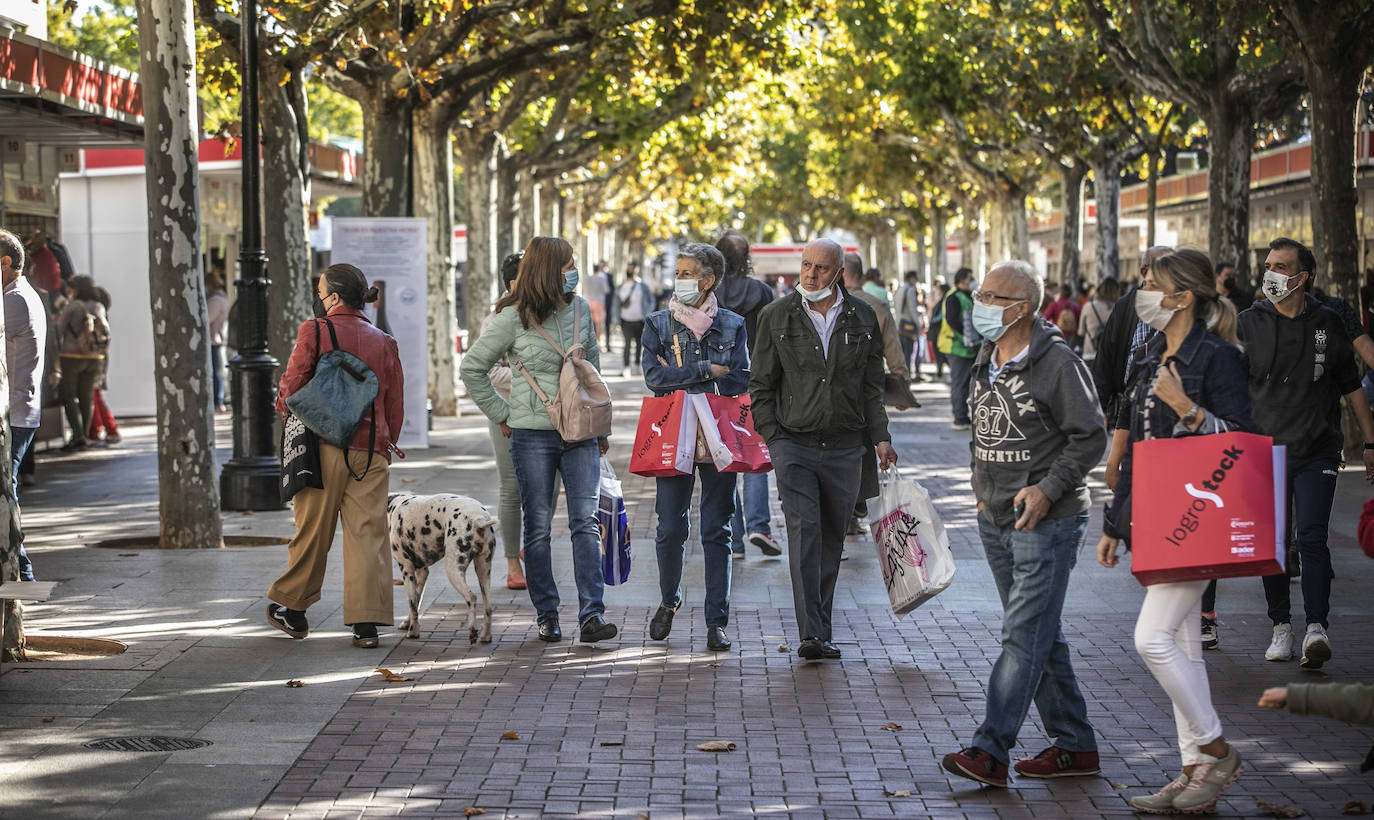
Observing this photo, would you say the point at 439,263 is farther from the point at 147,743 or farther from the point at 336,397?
the point at 147,743

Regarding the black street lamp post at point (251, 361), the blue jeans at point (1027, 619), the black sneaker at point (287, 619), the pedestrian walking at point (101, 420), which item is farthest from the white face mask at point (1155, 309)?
the pedestrian walking at point (101, 420)

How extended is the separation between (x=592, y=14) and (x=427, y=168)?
505cm

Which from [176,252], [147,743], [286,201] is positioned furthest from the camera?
[286,201]

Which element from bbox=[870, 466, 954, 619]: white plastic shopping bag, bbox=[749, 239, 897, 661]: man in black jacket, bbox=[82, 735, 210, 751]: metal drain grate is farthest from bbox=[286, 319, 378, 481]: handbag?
bbox=[870, 466, 954, 619]: white plastic shopping bag

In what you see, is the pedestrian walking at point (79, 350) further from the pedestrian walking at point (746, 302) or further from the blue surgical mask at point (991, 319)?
the blue surgical mask at point (991, 319)

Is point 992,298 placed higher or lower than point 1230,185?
lower

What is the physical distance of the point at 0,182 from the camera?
728 inches

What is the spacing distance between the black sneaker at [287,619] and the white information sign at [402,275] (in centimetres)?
887

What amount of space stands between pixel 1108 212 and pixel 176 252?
25.3 metres

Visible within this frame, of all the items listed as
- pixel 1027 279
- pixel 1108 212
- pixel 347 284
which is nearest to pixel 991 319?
pixel 1027 279

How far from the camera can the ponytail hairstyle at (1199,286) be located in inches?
223

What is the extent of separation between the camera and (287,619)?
819cm

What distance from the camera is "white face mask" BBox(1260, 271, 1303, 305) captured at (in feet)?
25.8

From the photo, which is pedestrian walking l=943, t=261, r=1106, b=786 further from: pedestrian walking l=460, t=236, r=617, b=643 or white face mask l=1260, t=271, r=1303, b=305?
pedestrian walking l=460, t=236, r=617, b=643
